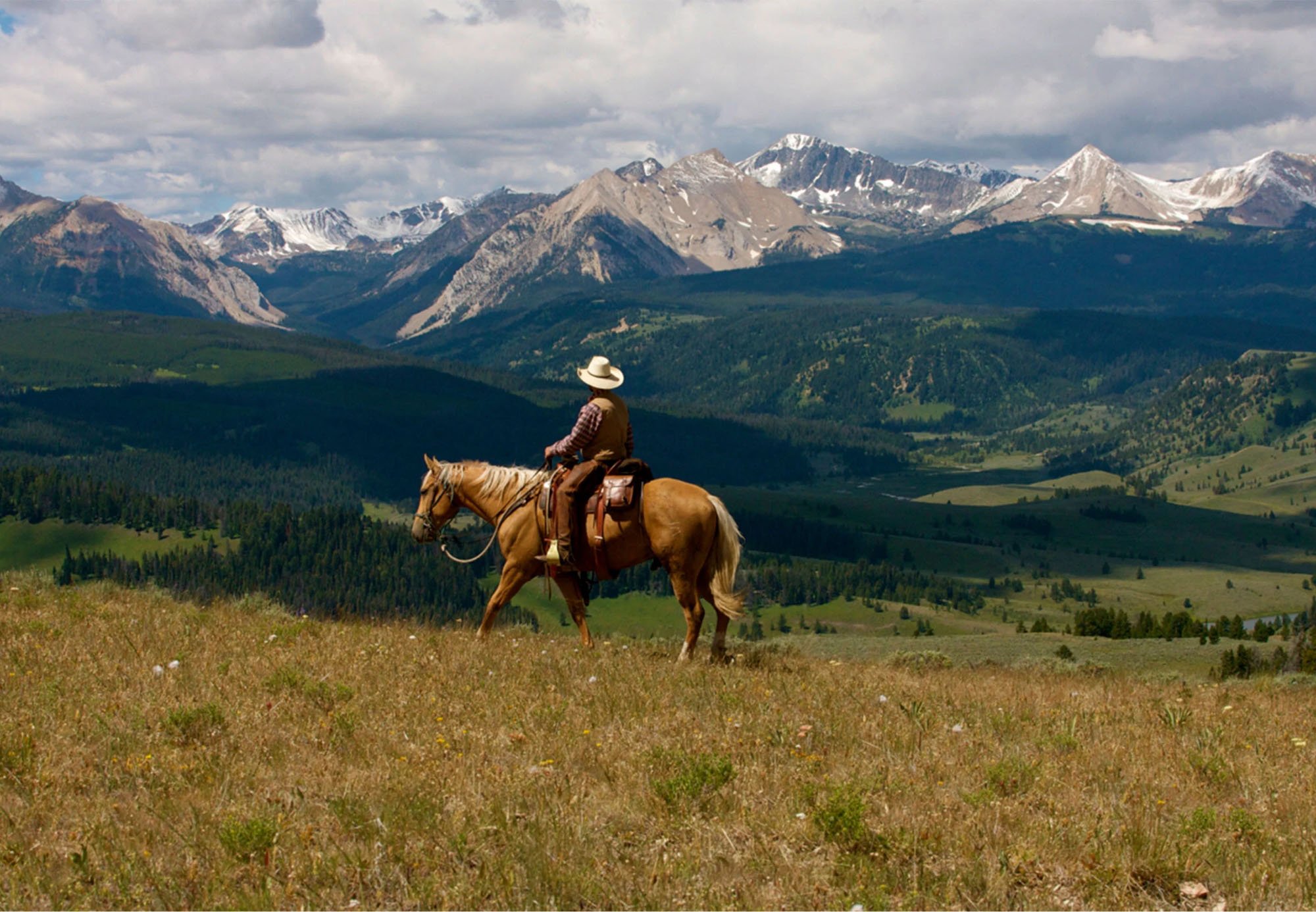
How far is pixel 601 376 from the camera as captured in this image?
2462 cm

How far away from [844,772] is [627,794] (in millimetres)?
2761

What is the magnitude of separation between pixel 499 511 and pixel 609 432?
3838 millimetres

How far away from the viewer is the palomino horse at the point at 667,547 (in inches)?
912

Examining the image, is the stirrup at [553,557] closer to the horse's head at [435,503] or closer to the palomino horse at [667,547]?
the palomino horse at [667,547]

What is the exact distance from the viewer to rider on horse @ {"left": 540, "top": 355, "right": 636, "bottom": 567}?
2412 centimetres

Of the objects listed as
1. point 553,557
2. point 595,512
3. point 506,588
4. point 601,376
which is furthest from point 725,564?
point 506,588

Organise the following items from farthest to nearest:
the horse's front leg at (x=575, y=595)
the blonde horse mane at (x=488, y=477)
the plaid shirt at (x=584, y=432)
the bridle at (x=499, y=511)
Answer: the blonde horse mane at (x=488, y=477), the bridle at (x=499, y=511), the horse's front leg at (x=575, y=595), the plaid shirt at (x=584, y=432)

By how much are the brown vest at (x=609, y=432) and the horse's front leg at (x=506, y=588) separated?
3023mm

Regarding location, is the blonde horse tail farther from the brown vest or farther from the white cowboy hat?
the white cowboy hat

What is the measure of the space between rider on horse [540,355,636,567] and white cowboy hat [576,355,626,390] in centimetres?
1

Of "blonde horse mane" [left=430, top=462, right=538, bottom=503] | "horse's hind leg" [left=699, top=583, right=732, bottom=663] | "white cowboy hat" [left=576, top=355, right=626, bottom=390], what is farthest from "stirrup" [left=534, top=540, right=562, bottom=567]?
"white cowboy hat" [left=576, top=355, right=626, bottom=390]

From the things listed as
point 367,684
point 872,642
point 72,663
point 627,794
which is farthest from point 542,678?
point 872,642

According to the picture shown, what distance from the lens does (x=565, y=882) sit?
34.3ft

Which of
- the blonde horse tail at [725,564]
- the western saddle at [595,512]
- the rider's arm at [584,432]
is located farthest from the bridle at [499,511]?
the blonde horse tail at [725,564]
